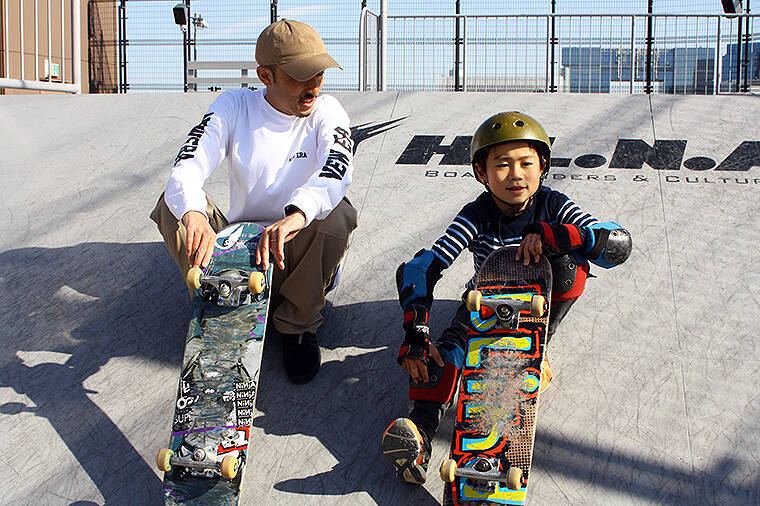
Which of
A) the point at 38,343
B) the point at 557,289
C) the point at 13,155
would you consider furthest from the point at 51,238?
the point at 557,289

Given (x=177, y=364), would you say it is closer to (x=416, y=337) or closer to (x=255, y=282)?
(x=255, y=282)

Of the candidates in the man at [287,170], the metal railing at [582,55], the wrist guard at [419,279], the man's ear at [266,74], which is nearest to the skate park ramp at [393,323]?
the man at [287,170]

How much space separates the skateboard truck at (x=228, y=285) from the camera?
6.18 feet

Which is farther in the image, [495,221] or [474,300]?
[495,221]

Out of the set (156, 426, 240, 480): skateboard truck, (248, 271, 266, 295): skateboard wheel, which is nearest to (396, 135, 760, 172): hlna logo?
(248, 271, 266, 295): skateboard wheel

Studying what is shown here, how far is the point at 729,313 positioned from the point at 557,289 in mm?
882

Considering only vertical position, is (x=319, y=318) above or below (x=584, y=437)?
above

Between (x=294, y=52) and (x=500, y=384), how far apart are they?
4.13ft

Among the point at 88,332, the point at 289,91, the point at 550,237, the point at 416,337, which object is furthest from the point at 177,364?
the point at 550,237

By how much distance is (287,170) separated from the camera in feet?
7.35

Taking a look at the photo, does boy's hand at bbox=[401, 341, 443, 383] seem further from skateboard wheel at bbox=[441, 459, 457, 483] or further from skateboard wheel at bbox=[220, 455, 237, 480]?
skateboard wheel at bbox=[220, 455, 237, 480]

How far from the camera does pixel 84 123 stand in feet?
14.5

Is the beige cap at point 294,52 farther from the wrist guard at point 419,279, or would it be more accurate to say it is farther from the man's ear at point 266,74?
the wrist guard at point 419,279

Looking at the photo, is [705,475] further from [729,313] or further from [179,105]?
[179,105]
